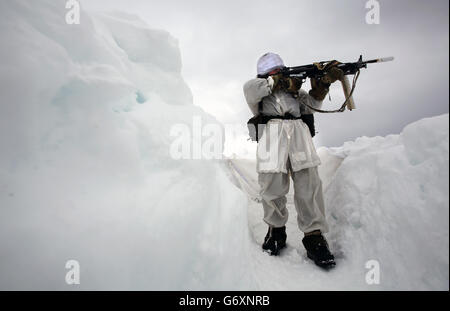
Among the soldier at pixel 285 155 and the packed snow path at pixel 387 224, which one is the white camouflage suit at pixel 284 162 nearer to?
the soldier at pixel 285 155

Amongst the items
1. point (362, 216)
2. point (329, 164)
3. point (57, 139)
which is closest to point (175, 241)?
point (57, 139)

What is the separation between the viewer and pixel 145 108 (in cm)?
189

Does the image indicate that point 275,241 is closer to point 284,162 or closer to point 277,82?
point 284,162

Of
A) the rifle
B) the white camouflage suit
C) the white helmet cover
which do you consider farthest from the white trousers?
the white helmet cover

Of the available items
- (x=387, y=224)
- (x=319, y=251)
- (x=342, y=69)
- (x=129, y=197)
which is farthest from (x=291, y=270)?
(x=342, y=69)

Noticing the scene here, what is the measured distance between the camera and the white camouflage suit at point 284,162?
6.51 feet

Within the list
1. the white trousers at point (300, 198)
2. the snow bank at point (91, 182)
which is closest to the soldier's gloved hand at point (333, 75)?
the white trousers at point (300, 198)

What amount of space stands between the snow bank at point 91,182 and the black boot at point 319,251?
647 millimetres

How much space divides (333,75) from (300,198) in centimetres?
124

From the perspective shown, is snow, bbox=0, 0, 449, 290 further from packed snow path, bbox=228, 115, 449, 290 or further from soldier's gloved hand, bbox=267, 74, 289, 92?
soldier's gloved hand, bbox=267, 74, 289, 92

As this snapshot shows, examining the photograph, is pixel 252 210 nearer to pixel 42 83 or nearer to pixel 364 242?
pixel 364 242

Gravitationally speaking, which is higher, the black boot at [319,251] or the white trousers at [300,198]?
the white trousers at [300,198]

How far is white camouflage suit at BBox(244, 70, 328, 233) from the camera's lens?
6.51 ft

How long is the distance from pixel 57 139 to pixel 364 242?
243 cm
